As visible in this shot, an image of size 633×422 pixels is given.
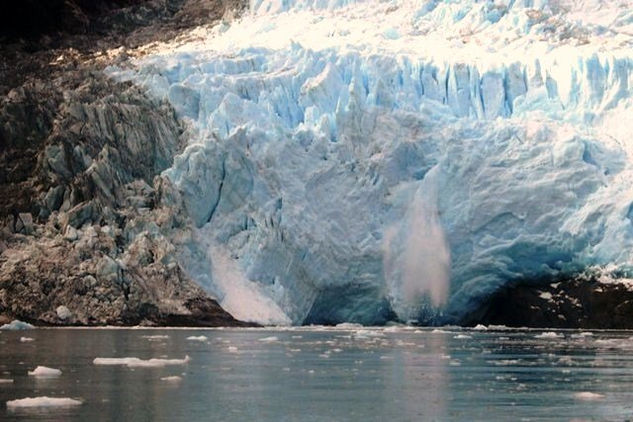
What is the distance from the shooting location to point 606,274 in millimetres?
34062

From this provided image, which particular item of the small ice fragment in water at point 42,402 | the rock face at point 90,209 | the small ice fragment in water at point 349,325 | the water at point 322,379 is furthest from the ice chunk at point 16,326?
the small ice fragment in water at point 42,402

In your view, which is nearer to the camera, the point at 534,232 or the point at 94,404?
the point at 94,404

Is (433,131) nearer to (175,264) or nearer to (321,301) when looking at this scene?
(321,301)

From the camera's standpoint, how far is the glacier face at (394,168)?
110ft

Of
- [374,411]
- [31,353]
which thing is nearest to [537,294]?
[31,353]

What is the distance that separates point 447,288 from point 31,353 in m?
16.8

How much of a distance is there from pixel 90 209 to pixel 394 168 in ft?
31.3

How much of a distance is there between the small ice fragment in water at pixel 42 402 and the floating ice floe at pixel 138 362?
A: 4684mm

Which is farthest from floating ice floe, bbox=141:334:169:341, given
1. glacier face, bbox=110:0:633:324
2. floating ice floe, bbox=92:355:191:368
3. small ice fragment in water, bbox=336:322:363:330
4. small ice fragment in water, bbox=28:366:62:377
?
small ice fragment in water, bbox=28:366:62:377

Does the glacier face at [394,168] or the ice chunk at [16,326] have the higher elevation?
the glacier face at [394,168]

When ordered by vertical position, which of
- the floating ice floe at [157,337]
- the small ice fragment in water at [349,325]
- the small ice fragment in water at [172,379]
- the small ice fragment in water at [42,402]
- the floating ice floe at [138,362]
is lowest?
the small ice fragment in water at [349,325]

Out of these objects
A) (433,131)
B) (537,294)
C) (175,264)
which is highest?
(433,131)

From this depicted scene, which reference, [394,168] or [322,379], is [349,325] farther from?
[322,379]

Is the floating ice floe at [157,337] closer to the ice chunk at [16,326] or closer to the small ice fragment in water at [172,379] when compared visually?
the ice chunk at [16,326]
